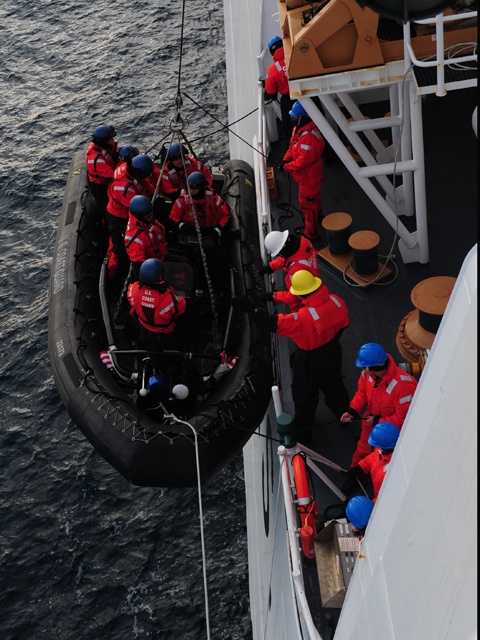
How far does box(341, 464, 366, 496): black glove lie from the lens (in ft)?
18.3

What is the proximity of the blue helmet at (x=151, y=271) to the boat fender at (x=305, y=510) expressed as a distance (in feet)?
8.13

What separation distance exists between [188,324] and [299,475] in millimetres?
3087

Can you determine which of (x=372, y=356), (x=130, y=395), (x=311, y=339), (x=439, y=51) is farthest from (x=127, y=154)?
(x=372, y=356)

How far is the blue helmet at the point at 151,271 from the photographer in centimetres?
730

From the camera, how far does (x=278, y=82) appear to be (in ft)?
30.2

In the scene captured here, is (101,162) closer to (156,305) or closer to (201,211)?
(201,211)

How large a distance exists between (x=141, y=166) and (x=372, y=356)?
4361 millimetres

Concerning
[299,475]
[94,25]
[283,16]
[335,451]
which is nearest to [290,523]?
[299,475]

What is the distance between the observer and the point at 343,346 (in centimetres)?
748

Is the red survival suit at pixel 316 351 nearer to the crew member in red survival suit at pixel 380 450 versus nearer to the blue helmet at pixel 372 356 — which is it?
the blue helmet at pixel 372 356

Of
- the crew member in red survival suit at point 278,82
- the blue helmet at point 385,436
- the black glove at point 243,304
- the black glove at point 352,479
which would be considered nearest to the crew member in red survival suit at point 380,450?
the blue helmet at point 385,436

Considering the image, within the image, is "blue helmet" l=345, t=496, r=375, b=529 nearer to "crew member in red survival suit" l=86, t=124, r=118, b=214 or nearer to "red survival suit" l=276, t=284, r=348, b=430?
"red survival suit" l=276, t=284, r=348, b=430

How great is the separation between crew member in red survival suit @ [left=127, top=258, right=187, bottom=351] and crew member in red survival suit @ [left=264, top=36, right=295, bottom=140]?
2.83 m

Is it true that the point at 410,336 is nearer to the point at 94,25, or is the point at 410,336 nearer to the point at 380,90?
the point at 380,90
